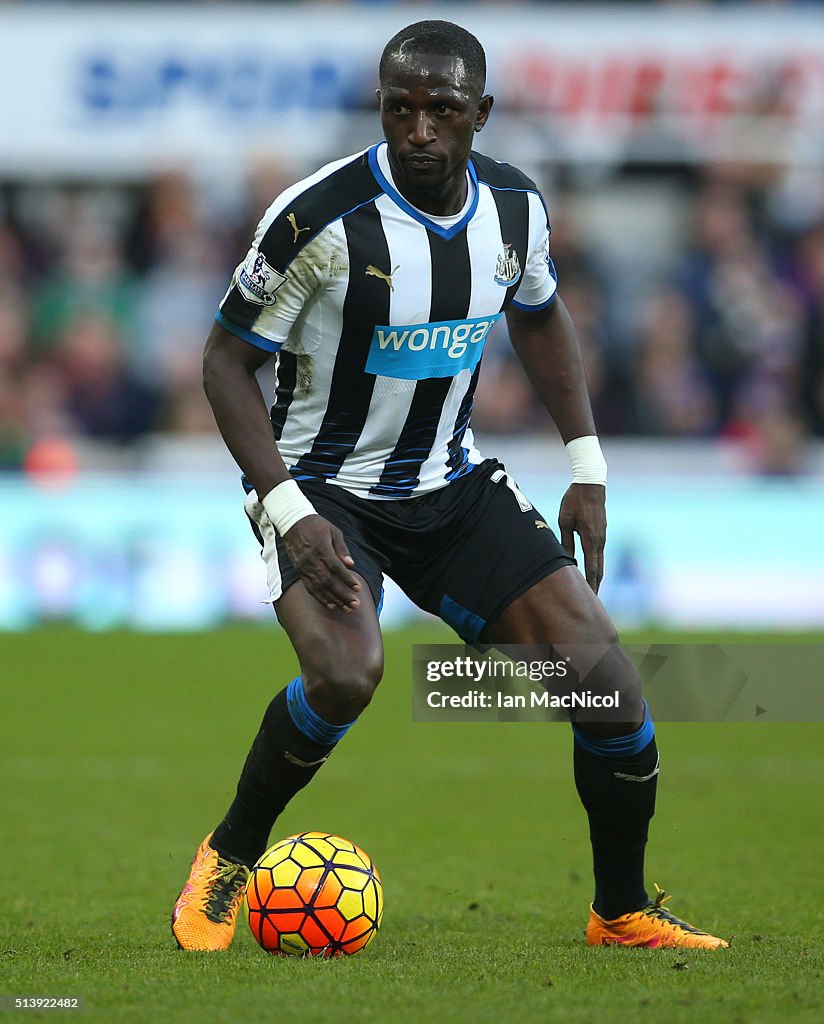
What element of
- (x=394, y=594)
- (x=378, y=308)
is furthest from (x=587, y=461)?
(x=394, y=594)

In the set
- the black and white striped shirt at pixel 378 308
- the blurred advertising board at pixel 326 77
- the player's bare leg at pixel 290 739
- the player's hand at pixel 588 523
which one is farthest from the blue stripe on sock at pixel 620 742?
the blurred advertising board at pixel 326 77

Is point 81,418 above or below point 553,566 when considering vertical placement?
below

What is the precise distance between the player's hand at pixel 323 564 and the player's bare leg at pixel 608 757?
50cm

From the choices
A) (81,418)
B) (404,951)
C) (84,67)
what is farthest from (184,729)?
(84,67)

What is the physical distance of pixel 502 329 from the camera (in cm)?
1333

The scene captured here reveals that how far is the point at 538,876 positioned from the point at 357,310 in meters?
2.19

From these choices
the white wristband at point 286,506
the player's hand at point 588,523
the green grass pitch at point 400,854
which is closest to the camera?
the green grass pitch at point 400,854

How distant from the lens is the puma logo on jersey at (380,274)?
14.4ft

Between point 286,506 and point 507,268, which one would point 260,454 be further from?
point 507,268

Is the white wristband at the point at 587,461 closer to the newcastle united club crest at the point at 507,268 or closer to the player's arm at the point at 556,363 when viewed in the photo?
the player's arm at the point at 556,363

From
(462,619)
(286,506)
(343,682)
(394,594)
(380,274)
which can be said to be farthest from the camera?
(394,594)

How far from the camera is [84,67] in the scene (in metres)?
15.9

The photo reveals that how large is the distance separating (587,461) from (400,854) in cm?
184

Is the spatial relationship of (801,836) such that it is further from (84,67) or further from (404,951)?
(84,67)
